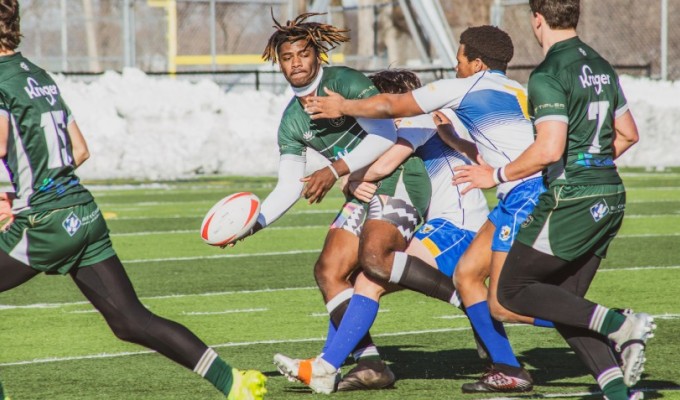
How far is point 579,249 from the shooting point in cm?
576

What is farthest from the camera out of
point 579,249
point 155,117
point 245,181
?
point 155,117

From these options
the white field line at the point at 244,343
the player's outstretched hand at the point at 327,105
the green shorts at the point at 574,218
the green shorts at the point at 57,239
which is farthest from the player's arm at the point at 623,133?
the white field line at the point at 244,343

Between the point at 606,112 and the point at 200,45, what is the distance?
35325mm

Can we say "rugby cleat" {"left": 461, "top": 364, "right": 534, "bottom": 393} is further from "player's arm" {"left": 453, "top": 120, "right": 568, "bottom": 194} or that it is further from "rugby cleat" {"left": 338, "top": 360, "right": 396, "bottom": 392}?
"player's arm" {"left": 453, "top": 120, "right": 568, "bottom": 194}

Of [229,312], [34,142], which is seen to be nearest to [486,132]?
[34,142]

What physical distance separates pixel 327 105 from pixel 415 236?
4.29 feet

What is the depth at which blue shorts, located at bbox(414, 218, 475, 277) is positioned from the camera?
23.8ft

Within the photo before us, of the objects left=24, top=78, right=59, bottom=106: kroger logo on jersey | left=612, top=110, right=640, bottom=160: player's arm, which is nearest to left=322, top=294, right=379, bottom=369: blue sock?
left=612, top=110, right=640, bottom=160: player's arm

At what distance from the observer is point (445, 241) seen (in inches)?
287

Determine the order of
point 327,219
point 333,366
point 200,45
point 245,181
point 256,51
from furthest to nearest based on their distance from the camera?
point 200,45 < point 256,51 < point 245,181 < point 327,219 < point 333,366

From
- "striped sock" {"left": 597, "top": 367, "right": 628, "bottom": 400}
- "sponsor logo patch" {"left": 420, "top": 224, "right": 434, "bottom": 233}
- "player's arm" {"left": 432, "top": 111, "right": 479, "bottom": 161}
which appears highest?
"player's arm" {"left": 432, "top": 111, "right": 479, "bottom": 161}

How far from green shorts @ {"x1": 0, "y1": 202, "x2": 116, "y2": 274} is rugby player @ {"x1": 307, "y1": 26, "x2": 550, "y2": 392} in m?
1.30

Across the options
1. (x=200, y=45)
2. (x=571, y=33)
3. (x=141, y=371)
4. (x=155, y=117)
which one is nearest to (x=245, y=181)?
(x=155, y=117)

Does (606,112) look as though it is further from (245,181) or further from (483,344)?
(245,181)
